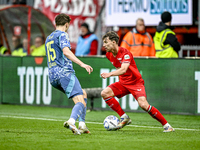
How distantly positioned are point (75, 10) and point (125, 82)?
403 inches

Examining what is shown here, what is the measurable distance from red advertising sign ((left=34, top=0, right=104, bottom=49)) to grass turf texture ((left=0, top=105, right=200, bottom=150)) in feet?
25.7

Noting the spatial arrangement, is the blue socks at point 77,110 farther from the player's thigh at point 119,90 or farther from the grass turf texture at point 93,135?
the player's thigh at point 119,90

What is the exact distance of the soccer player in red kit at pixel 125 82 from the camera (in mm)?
7617

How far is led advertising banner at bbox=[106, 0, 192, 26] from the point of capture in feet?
48.8

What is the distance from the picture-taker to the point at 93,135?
6.88 meters

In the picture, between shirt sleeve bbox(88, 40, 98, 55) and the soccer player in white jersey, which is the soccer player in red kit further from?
shirt sleeve bbox(88, 40, 98, 55)

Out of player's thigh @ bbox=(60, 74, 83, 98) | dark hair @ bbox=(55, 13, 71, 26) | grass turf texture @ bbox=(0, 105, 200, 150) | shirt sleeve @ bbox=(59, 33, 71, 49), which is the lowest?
grass turf texture @ bbox=(0, 105, 200, 150)

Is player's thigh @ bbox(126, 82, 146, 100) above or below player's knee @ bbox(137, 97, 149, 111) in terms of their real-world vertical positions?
above

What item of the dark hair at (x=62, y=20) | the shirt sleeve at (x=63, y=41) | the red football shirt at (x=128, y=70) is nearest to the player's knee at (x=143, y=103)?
the red football shirt at (x=128, y=70)

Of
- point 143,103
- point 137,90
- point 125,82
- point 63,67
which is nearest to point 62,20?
point 63,67

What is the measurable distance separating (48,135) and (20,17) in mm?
10164

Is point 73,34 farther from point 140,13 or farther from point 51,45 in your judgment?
point 51,45

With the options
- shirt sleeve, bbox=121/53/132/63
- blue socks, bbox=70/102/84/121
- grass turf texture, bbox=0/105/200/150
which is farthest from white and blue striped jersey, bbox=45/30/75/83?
shirt sleeve, bbox=121/53/132/63

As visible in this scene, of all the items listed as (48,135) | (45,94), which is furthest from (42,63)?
(48,135)
